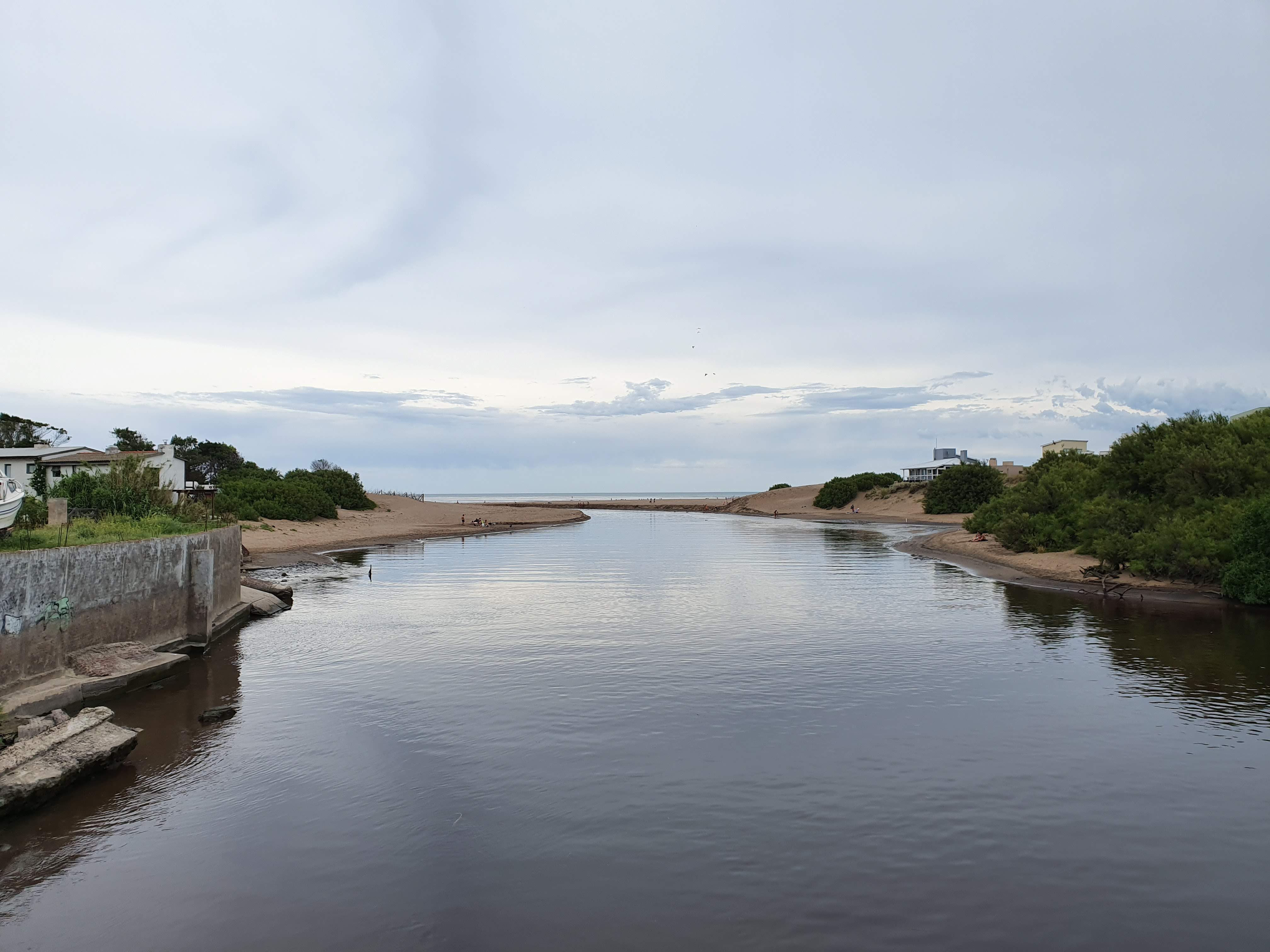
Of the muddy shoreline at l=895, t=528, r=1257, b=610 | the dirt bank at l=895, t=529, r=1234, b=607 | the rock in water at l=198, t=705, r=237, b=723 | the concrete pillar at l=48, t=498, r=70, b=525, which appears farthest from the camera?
the dirt bank at l=895, t=529, r=1234, b=607

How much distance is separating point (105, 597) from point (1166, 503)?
40.6 m

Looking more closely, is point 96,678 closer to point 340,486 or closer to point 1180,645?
point 1180,645

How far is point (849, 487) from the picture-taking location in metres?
120

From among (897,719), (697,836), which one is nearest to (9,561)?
(697,836)

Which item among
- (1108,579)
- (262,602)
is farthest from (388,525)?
(1108,579)

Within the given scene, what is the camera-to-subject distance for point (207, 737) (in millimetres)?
14719

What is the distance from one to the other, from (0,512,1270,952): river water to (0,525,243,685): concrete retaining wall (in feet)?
6.24

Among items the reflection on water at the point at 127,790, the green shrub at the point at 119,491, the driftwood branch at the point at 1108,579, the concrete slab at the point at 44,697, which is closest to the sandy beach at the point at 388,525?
the green shrub at the point at 119,491

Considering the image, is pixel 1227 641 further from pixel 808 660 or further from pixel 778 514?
pixel 778 514

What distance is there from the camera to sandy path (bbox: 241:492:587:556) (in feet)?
186

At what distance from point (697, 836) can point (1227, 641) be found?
19.9 m

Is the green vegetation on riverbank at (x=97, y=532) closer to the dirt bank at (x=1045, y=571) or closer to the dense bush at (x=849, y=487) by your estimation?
the dirt bank at (x=1045, y=571)

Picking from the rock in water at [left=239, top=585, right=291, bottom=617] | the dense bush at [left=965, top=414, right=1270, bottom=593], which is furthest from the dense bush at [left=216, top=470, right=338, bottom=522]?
the dense bush at [left=965, top=414, right=1270, bottom=593]

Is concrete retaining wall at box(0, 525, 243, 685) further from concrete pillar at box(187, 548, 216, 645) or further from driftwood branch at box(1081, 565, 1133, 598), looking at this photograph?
driftwood branch at box(1081, 565, 1133, 598)
